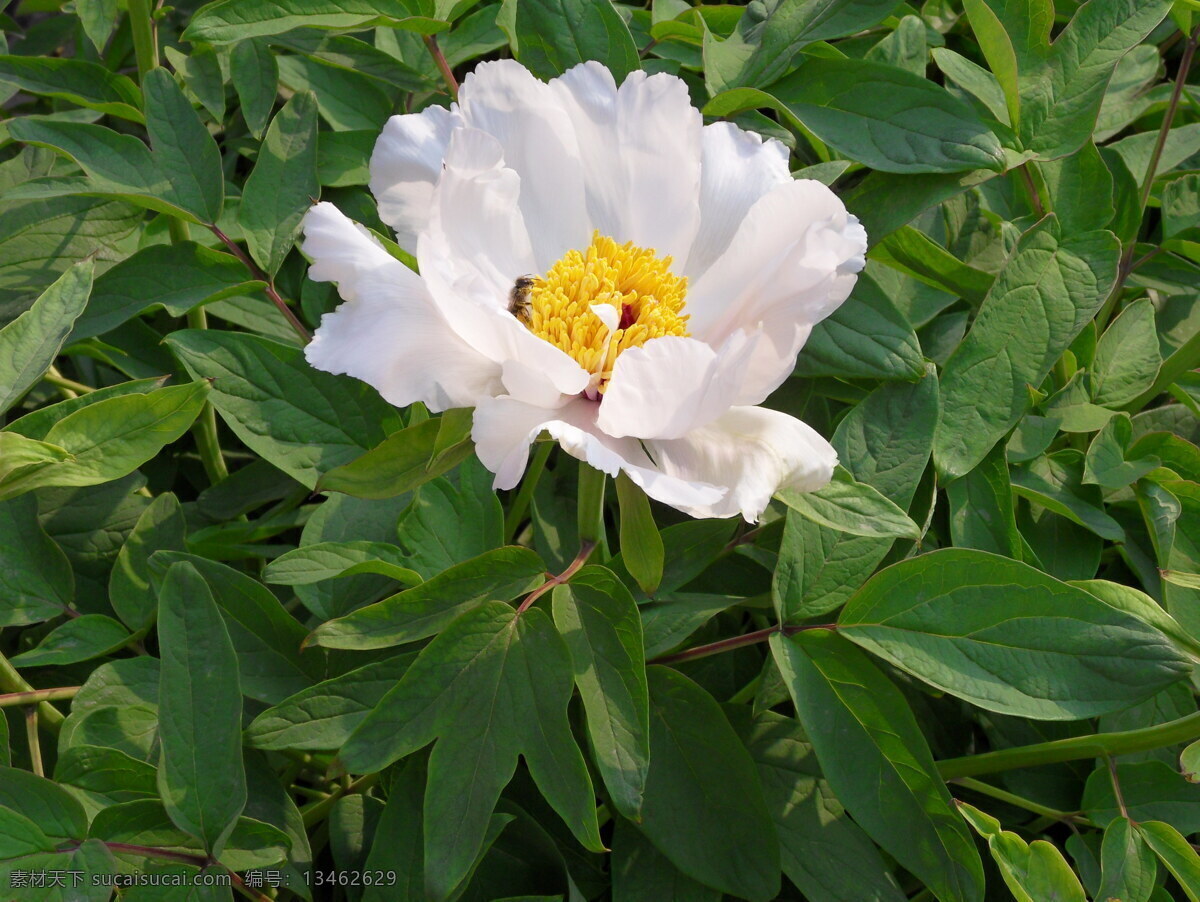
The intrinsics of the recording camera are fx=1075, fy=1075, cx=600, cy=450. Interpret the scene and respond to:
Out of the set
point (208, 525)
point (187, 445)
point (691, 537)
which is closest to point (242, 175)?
point (187, 445)

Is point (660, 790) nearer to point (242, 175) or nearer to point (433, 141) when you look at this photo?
point (433, 141)

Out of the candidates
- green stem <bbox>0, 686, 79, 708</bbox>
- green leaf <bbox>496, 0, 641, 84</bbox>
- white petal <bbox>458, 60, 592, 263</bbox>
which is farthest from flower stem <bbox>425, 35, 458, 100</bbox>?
green stem <bbox>0, 686, 79, 708</bbox>

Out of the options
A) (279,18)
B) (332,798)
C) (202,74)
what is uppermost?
(279,18)

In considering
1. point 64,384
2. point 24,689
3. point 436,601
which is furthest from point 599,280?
point 64,384

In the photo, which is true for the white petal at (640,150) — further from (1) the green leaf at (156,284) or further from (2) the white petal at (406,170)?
(1) the green leaf at (156,284)

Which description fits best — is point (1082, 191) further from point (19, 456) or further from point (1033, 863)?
point (19, 456)

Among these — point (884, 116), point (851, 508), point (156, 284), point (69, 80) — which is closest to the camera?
point (851, 508)

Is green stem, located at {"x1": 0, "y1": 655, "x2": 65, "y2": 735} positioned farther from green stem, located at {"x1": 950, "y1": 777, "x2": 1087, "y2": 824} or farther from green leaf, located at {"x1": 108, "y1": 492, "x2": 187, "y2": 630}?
green stem, located at {"x1": 950, "y1": 777, "x2": 1087, "y2": 824}
